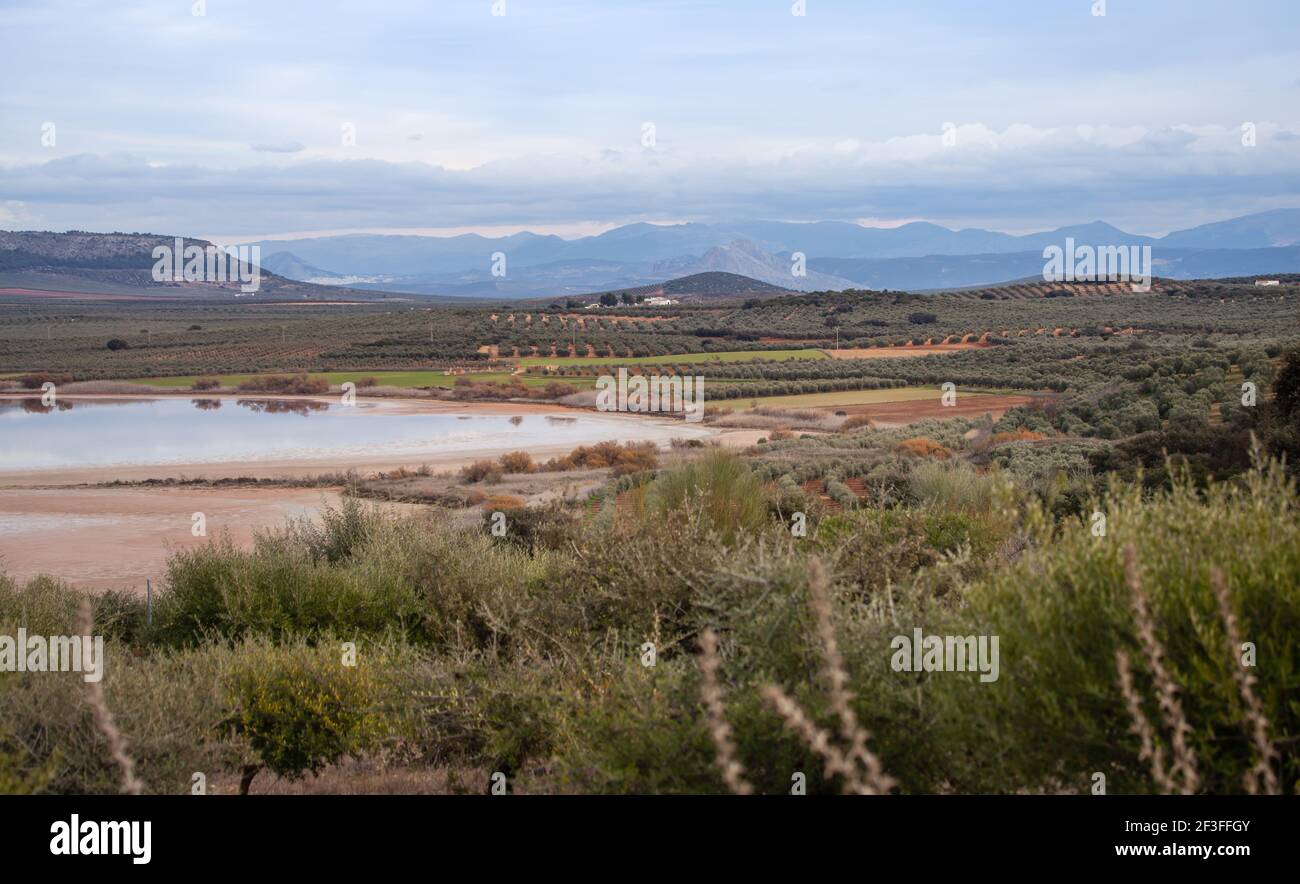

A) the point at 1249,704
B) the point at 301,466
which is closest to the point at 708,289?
the point at 301,466

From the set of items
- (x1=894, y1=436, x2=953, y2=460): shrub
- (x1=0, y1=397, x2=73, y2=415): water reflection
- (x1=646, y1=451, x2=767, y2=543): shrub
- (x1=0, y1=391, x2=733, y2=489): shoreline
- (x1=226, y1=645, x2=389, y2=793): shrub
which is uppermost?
(x1=646, y1=451, x2=767, y2=543): shrub

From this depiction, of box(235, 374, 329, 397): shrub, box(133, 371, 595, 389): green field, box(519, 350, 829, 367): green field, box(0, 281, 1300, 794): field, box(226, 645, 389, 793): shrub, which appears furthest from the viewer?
box(519, 350, 829, 367): green field

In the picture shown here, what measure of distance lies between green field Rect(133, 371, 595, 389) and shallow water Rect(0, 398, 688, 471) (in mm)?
6676

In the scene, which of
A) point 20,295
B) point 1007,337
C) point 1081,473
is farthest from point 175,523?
point 20,295

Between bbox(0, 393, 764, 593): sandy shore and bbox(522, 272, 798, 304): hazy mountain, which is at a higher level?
bbox(522, 272, 798, 304): hazy mountain

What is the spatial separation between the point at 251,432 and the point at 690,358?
109 ft

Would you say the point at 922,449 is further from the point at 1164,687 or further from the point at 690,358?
the point at 690,358

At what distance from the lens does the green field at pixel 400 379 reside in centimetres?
6391

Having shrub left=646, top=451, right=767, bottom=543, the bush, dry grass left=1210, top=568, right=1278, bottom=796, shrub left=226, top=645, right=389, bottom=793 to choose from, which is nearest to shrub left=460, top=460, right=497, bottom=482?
the bush

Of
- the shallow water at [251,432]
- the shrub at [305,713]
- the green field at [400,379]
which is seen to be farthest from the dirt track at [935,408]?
the shrub at [305,713]

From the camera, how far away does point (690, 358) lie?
244 ft

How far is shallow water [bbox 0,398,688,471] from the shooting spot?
4169 centimetres

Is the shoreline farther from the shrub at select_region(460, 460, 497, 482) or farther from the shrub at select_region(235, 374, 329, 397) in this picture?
the shrub at select_region(235, 374, 329, 397)

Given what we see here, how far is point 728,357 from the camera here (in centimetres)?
7500
